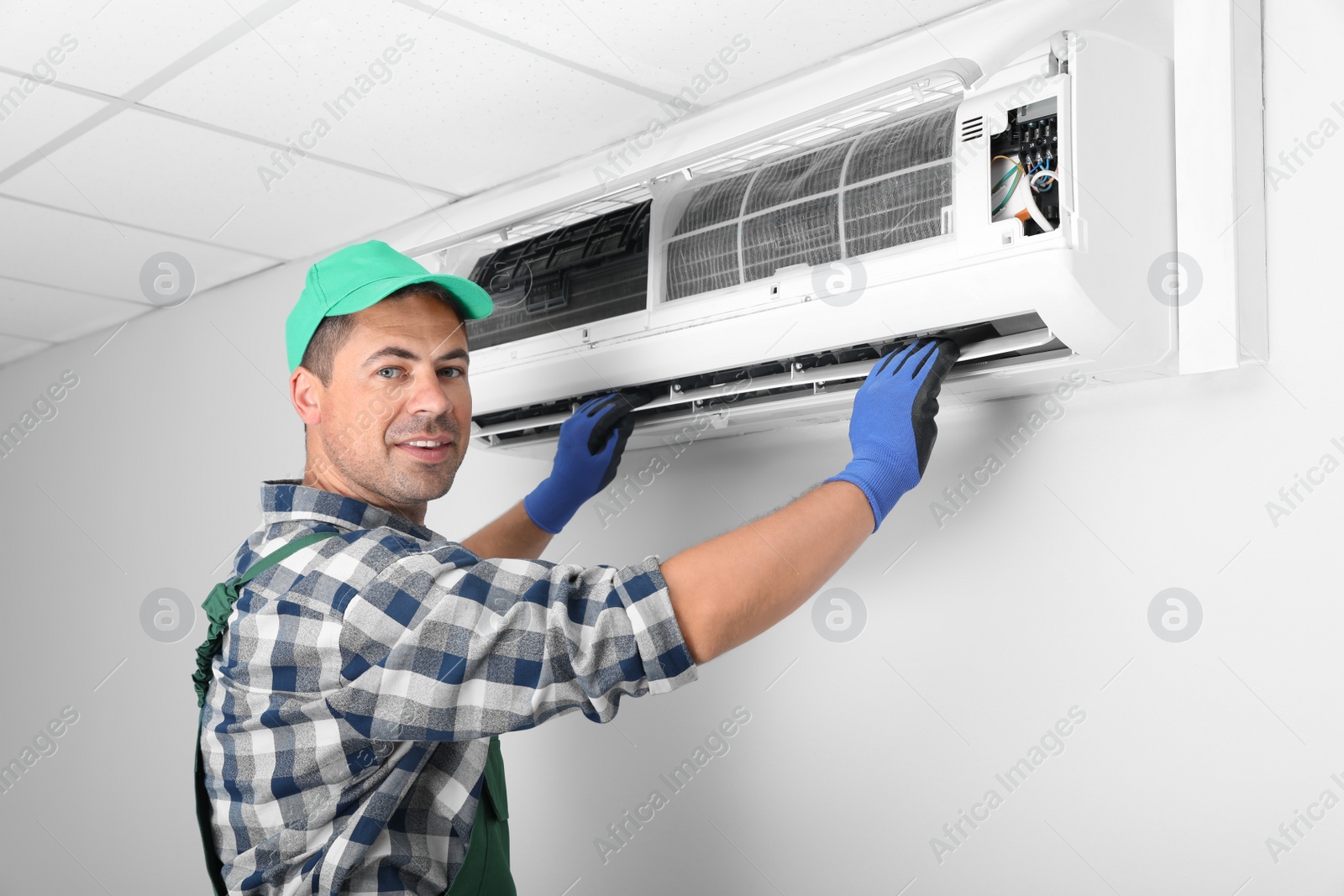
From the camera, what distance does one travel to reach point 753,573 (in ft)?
3.59

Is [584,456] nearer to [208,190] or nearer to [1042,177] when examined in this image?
[1042,177]

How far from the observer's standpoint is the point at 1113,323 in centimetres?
120

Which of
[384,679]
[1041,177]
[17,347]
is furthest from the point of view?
[17,347]

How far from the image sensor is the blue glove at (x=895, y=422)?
4.12ft

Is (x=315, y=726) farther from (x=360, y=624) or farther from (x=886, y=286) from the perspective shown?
(x=886, y=286)

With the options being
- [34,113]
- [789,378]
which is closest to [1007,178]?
[789,378]

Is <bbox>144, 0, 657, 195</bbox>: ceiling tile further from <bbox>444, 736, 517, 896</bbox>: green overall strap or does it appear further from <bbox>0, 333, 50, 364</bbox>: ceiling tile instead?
<bbox>0, 333, 50, 364</bbox>: ceiling tile

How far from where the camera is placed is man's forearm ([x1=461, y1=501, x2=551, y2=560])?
73.5 inches

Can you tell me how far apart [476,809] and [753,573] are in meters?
0.57

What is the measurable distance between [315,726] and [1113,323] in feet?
3.29

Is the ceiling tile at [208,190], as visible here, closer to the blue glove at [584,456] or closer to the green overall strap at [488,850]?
the blue glove at [584,456]

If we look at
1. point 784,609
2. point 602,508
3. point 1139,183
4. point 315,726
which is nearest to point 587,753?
point 602,508

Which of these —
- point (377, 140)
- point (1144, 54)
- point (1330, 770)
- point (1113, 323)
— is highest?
point (377, 140)

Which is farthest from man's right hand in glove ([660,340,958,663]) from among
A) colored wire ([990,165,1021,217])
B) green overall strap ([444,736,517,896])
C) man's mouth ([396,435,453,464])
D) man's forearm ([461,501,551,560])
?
man's forearm ([461,501,551,560])
